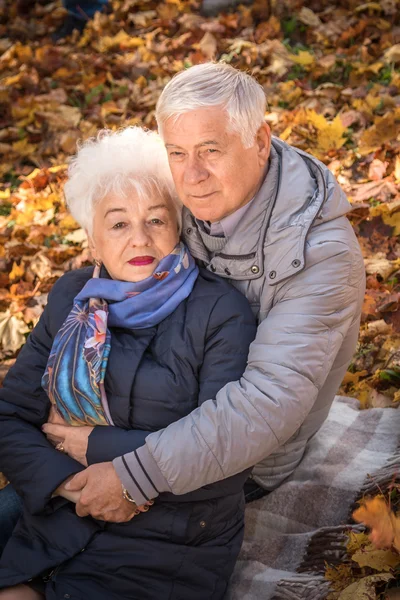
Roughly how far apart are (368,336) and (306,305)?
1291 mm

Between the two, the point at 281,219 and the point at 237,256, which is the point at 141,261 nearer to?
the point at 237,256

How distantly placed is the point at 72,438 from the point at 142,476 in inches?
14.3

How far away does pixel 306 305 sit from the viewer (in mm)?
2271

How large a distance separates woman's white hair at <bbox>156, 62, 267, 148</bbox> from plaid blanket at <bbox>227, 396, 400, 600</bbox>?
1259mm

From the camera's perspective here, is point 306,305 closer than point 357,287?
Yes

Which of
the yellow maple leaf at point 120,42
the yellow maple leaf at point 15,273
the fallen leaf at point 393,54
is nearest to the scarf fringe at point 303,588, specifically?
the yellow maple leaf at point 15,273

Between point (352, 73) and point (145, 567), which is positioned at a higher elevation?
point (352, 73)

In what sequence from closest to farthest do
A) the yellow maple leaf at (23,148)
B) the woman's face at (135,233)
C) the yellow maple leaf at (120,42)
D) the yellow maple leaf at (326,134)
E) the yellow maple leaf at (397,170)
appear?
1. the woman's face at (135,233)
2. the yellow maple leaf at (397,170)
3. the yellow maple leaf at (326,134)
4. the yellow maple leaf at (23,148)
5. the yellow maple leaf at (120,42)

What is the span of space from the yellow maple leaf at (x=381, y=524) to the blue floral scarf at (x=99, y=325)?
2.77 ft

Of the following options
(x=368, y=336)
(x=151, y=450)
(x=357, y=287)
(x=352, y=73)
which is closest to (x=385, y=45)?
(x=352, y=73)

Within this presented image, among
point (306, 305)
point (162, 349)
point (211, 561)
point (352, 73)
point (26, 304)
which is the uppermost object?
point (352, 73)

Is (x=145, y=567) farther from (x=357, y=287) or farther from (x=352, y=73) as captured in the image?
(x=352, y=73)

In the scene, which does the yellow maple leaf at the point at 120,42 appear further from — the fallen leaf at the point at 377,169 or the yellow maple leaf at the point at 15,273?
the yellow maple leaf at the point at 15,273

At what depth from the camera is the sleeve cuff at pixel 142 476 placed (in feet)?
7.18
